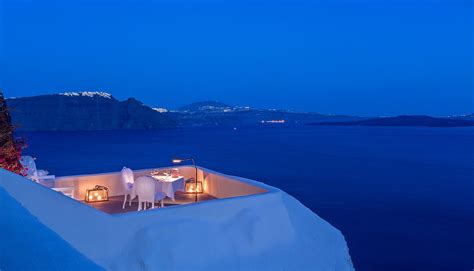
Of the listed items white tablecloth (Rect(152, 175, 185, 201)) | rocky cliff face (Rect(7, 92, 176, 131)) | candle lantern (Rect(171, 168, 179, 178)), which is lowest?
white tablecloth (Rect(152, 175, 185, 201))

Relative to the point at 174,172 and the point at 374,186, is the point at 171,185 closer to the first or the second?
the point at 174,172

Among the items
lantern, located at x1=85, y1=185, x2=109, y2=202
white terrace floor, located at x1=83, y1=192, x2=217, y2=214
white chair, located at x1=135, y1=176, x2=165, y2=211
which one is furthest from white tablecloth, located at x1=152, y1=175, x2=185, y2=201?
lantern, located at x1=85, y1=185, x2=109, y2=202

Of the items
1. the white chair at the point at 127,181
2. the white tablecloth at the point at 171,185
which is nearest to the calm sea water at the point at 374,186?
the white tablecloth at the point at 171,185

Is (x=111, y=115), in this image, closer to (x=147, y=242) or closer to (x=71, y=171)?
(x=71, y=171)

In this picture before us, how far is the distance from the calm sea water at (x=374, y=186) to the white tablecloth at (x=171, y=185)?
7925mm

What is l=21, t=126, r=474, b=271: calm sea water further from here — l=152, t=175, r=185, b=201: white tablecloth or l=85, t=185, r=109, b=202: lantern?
l=85, t=185, r=109, b=202: lantern

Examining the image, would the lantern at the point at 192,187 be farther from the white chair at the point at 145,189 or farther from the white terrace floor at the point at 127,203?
the white chair at the point at 145,189

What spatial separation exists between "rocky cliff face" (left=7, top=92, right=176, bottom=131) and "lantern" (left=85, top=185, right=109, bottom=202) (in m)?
117

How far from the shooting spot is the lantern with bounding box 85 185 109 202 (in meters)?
7.82

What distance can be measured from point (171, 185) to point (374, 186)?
22.9 metres

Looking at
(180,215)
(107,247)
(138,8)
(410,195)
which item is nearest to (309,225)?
(180,215)

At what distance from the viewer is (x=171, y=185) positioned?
25.9 ft

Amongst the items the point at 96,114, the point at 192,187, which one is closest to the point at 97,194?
the point at 192,187

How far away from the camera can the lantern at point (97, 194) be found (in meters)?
7.82
